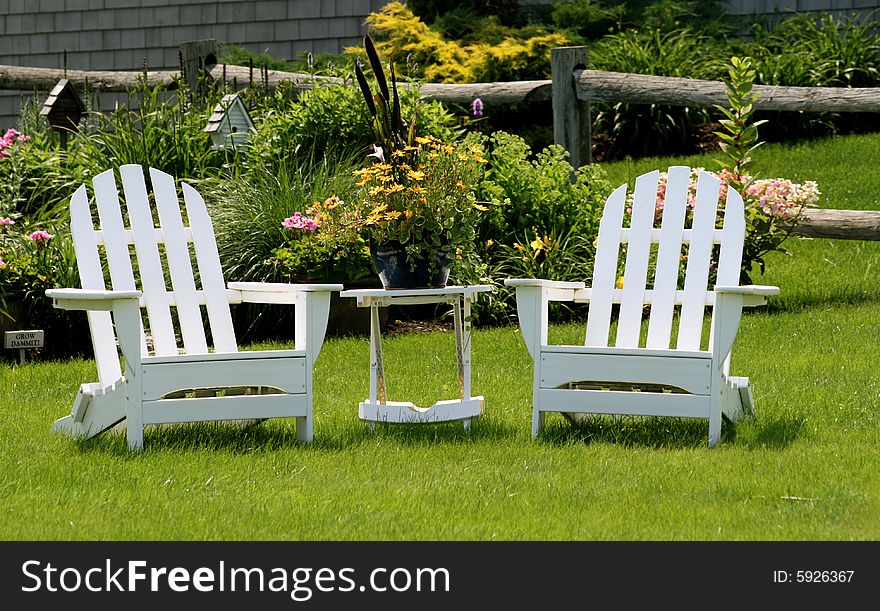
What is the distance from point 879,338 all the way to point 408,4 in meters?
7.30

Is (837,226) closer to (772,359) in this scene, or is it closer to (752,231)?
(752,231)

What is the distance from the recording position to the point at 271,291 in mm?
4430

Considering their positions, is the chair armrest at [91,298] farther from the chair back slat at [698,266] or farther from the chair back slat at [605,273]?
the chair back slat at [698,266]

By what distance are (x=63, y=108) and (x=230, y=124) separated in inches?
56.2

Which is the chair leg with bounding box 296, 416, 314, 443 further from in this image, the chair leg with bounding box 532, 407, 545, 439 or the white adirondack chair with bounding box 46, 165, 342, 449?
the chair leg with bounding box 532, 407, 545, 439

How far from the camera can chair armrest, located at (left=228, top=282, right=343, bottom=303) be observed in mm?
4184

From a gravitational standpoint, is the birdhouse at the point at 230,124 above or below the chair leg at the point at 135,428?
above

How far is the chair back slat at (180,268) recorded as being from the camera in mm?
4504

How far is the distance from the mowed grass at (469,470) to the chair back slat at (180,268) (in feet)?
1.16

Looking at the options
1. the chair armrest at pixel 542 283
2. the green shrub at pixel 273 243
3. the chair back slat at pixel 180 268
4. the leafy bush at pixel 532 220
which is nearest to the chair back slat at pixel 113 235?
the chair back slat at pixel 180 268

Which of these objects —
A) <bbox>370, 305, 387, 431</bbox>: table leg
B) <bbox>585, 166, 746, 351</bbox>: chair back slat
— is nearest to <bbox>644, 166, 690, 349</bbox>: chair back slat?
<bbox>585, 166, 746, 351</bbox>: chair back slat

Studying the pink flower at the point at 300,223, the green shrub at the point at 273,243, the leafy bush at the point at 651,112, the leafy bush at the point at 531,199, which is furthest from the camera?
the leafy bush at the point at 651,112

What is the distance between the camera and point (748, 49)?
10609 millimetres

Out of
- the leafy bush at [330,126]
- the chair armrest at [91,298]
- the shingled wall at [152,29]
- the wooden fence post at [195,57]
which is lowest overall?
the chair armrest at [91,298]
